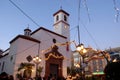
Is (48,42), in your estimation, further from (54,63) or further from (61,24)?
(61,24)

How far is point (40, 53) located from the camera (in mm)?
21312

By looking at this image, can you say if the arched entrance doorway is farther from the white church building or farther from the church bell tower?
the church bell tower

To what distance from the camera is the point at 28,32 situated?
26172 millimetres

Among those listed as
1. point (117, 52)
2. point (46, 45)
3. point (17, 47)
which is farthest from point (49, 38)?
point (117, 52)

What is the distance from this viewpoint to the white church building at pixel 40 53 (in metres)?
18.8

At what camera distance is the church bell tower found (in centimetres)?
2913

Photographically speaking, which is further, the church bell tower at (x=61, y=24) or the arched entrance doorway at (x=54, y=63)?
the church bell tower at (x=61, y=24)

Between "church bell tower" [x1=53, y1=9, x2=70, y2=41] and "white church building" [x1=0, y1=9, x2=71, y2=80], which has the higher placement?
"church bell tower" [x1=53, y1=9, x2=70, y2=41]

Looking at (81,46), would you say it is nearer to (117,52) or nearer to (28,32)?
(28,32)

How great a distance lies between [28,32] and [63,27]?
7.85 meters

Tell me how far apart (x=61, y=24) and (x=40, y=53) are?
10310 millimetres

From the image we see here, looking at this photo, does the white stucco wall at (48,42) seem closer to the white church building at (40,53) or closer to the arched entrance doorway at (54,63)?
the white church building at (40,53)

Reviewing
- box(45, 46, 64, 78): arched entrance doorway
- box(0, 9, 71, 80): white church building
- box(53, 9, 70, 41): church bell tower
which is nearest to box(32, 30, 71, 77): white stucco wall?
box(0, 9, 71, 80): white church building

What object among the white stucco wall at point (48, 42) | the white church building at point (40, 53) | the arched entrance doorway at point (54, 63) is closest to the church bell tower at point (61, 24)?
the white church building at point (40, 53)
